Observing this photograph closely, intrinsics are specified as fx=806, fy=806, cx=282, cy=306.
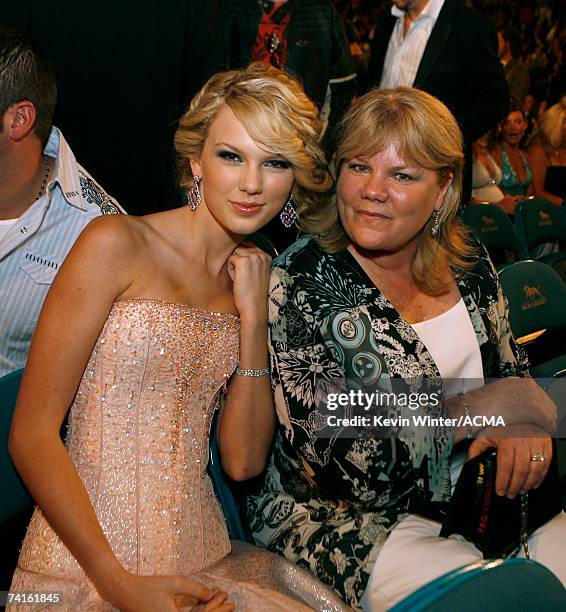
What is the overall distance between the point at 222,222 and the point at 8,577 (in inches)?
40.0

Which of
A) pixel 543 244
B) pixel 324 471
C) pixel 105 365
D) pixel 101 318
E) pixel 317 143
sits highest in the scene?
pixel 317 143

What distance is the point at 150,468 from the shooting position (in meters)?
1.67

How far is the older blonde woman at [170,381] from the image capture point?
1.55 meters

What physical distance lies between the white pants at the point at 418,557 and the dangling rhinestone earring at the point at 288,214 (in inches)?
29.4

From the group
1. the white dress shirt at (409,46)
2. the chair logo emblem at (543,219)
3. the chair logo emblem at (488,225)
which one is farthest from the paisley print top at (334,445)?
the chair logo emblem at (543,219)

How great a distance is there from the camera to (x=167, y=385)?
1.70 m

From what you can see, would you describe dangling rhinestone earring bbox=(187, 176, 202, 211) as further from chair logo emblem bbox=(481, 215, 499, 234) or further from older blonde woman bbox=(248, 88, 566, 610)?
chair logo emblem bbox=(481, 215, 499, 234)

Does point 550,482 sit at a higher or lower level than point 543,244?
higher

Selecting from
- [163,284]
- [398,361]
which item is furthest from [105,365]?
[398,361]

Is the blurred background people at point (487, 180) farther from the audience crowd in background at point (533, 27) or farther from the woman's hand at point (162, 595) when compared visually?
the woman's hand at point (162, 595)

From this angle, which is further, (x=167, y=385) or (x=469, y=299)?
(x=469, y=299)

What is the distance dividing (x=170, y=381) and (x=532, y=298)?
5.23 feet

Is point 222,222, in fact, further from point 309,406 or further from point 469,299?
point 469,299

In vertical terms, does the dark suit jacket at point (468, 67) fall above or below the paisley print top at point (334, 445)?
above
